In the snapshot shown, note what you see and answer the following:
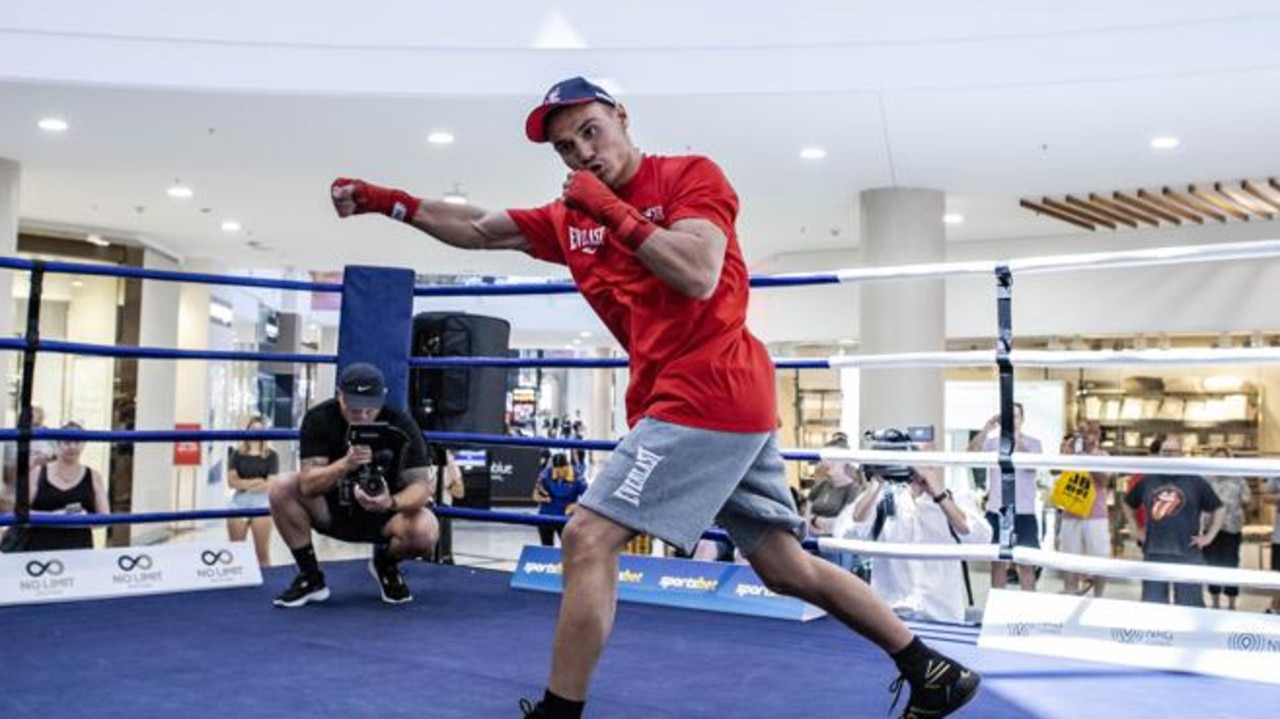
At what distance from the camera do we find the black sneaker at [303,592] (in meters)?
3.23

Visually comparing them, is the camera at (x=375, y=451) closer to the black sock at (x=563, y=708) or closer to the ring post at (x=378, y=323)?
the ring post at (x=378, y=323)

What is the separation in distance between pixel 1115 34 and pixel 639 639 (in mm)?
4468

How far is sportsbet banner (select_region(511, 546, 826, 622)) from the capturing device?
3186mm

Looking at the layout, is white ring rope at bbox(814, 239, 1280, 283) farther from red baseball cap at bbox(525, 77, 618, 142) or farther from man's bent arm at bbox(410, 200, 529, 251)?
red baseball cap at bbox(525, 77, 618, 142)

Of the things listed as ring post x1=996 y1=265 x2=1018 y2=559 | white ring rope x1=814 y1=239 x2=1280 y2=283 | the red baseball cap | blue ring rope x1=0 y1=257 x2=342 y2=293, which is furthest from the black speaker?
the red baseball cap

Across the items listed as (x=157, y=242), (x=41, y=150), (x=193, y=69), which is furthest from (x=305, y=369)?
(x=193, y=69)

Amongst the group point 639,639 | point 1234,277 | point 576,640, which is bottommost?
point 639,639

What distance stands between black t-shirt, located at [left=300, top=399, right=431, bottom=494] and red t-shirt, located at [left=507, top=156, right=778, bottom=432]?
5.22 ft

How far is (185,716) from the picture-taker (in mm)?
2033

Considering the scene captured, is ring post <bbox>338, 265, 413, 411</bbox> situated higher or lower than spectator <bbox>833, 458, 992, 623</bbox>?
higher

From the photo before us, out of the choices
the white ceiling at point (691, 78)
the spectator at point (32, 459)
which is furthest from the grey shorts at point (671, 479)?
the white ceiling at point (691, 78)

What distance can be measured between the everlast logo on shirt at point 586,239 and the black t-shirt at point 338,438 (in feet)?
5.25

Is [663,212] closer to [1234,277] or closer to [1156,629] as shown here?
[1156,629]

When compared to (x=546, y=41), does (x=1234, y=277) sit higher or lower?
lower
